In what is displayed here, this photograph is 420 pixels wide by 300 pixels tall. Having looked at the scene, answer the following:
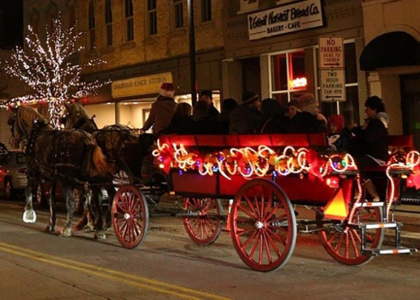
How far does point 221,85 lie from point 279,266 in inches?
598

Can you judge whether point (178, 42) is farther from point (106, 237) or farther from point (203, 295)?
point (203, 295)

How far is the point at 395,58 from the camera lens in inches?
659

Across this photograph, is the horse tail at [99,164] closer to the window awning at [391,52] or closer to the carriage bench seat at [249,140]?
the carriage bench seat at [249,140]

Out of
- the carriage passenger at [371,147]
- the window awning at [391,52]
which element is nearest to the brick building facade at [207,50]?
the window awning at [391,52]

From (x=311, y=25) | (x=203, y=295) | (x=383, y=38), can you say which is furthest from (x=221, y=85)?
(x=203, y=295)

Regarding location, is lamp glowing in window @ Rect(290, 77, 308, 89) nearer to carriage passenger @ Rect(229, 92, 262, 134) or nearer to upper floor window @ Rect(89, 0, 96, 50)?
carriage passenger @ Rect(229, 92, 262, 134)

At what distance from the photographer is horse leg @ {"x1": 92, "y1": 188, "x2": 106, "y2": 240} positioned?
1255 cm

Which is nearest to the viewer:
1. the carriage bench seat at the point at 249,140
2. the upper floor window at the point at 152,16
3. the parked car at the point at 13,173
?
the carriage bench seat at the point at 249,140

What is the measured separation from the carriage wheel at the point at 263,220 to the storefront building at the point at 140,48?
571 inches

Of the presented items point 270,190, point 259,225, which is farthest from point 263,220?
point 270,190

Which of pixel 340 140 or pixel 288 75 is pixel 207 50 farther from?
pixel 340 140

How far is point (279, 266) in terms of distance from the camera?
28.4 feet

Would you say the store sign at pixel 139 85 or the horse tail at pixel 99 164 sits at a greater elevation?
the store sign at pixel 139 85

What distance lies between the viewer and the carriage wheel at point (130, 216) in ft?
35.5
